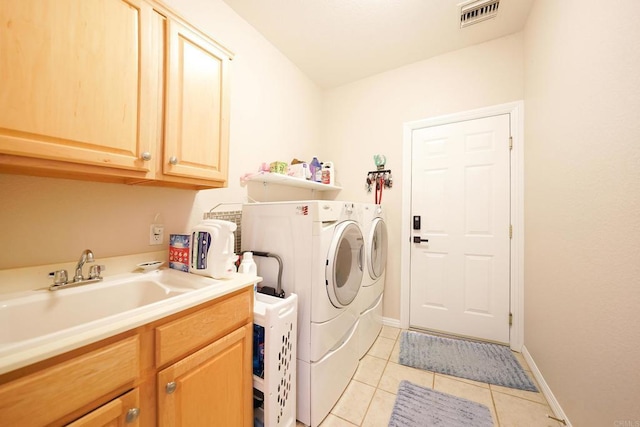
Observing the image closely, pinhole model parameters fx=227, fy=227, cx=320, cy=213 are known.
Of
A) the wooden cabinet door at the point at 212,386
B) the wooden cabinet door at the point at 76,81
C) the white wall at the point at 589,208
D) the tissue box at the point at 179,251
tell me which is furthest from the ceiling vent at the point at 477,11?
the wooden cabinet door at the point at 212,386

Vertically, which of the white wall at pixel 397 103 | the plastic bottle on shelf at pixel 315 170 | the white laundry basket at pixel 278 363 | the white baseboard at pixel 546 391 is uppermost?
the white wall at pixel 397 103

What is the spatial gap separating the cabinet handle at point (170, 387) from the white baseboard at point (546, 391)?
195 centimetres

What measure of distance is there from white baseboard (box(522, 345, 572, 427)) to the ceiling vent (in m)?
2.77

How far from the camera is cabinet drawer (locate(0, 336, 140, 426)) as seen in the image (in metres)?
0.51

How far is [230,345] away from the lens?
1.02 meters

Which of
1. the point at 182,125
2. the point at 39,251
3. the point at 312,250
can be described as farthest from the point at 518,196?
the point at 39,251

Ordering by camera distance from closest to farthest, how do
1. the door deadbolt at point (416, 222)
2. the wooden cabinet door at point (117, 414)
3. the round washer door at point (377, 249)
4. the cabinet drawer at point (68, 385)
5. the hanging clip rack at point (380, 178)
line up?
1. the cabinet drawer at point (68, 385)
2. the wooden cabinet door at point (117, 414)
3. the round washer door at point (377, 249)
4. the door deadbolt at point (416, 222)
5. the hanging clip rack at point (380, 178)

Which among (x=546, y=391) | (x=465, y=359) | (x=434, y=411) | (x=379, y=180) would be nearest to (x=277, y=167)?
(x=379, y=180)

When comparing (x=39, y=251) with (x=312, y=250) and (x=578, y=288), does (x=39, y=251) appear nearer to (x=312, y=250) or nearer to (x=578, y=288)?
(x=312, y=250)

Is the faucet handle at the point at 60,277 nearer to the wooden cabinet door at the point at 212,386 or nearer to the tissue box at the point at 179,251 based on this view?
the tissue box at the point at 179,251

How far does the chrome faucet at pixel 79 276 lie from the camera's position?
0.93 metres

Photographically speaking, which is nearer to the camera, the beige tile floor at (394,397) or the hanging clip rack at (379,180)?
the beige tile floor at (394,397)

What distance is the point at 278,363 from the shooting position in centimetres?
116

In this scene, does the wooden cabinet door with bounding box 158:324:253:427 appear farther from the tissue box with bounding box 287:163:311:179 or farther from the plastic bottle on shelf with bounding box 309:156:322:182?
the plastic bottle on shelf with bounding box 309:156:322:182
